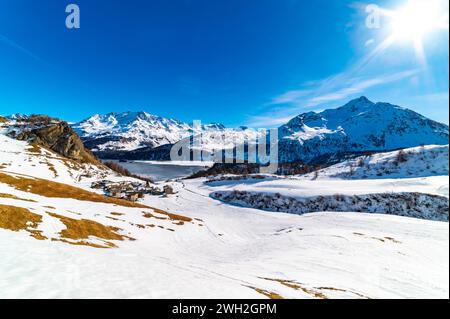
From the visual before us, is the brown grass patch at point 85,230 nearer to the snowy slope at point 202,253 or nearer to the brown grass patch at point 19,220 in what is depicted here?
the snowy slope at point 202,253

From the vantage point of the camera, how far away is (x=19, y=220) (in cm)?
2795

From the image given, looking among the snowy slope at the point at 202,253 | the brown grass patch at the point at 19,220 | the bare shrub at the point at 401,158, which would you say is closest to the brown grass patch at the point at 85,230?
the snowy slope at the point at 202,253

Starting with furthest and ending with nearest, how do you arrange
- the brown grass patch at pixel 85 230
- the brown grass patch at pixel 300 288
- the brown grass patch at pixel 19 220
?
the brown grass patch at pixel 85 230, the brown grass patch at pixel 19 220, the brown grass patch at pixel 300 288

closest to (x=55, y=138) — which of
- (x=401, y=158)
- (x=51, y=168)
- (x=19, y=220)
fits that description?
(x=51, y=168)

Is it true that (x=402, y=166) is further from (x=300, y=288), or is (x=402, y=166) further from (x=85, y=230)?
(x=85, y=230)

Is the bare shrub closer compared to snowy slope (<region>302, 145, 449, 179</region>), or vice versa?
snowy slope (<region>302, 145, 449, 179</region>)

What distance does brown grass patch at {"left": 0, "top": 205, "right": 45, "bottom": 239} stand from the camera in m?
25.5

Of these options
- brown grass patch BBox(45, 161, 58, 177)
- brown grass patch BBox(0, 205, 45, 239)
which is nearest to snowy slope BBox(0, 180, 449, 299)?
brown grass patch BBox(0, 205, 45, 239)

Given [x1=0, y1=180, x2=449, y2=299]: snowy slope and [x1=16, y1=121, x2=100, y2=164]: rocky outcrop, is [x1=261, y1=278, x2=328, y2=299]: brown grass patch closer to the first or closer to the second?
[x1=0, y1=180, x2=449, y2=299]: snowy slope

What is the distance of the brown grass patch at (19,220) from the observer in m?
25.5
